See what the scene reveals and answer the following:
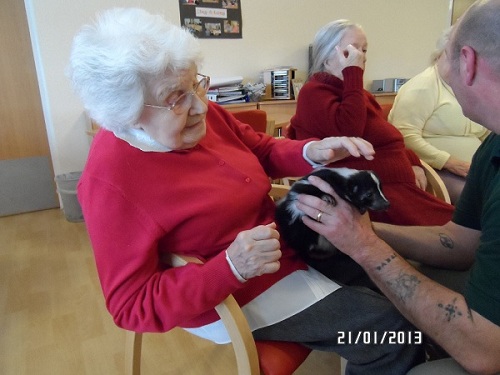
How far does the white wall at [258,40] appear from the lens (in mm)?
2992

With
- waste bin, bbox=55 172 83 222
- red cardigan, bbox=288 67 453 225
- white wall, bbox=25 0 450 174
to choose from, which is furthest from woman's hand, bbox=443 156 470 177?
waste bin, bbox=55 172 83 222

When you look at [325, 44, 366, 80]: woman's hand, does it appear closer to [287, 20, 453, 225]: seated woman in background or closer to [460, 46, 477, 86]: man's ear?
[287, 20, 453, 225]: seated woman in background

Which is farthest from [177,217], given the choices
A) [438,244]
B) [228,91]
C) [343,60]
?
[228,91]

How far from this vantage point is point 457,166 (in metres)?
1.87

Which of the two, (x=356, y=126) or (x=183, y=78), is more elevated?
(x=183, y=78)

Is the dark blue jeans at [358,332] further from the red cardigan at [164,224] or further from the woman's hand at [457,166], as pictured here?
the woman's hand at [457,166]

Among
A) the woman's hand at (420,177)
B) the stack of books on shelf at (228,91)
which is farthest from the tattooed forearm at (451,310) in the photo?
the stack of books on shelf at (228,91)

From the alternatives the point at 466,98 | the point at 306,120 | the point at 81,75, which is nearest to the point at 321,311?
the point at 466,98

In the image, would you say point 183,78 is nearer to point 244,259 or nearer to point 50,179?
point 244,259

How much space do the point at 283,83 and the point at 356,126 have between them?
2244 millimetres

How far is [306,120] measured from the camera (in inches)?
64.2

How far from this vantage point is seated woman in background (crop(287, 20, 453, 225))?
5.02ft

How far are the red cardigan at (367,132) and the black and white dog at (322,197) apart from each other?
0.46 metres
